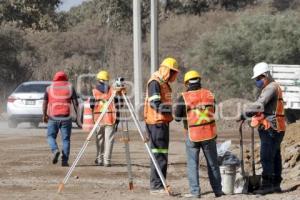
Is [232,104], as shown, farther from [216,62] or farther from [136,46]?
[216,62]

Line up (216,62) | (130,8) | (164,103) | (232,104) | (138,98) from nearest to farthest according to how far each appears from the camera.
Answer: (164,103) → (138,98) → (232,104) → (216,62) → (130,8)

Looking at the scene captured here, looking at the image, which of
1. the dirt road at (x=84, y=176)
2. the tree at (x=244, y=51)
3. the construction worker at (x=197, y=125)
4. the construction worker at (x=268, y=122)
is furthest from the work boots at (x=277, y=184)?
the tree at (x=244, y=51)

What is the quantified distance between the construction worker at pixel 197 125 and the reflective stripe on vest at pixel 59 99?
4.35 m

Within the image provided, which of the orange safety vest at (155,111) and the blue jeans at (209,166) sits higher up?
the orange safety vest at (155,111)

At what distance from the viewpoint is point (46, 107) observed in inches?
675

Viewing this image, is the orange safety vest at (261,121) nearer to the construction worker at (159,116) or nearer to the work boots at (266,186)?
the work boots at (266,186)

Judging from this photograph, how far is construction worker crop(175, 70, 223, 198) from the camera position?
12992mm

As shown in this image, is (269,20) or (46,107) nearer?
(46,107)

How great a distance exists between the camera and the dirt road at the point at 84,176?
521 inches

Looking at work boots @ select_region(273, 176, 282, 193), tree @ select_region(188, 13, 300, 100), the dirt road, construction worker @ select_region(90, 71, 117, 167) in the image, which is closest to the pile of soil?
the dirt road

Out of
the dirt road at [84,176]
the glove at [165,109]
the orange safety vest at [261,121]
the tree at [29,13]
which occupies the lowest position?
the dirt road at [84,176]

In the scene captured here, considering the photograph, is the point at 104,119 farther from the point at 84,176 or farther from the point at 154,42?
the point at 154,42

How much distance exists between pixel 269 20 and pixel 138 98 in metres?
11.6

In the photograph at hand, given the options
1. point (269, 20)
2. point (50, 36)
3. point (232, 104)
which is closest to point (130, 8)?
point (50, 36)
